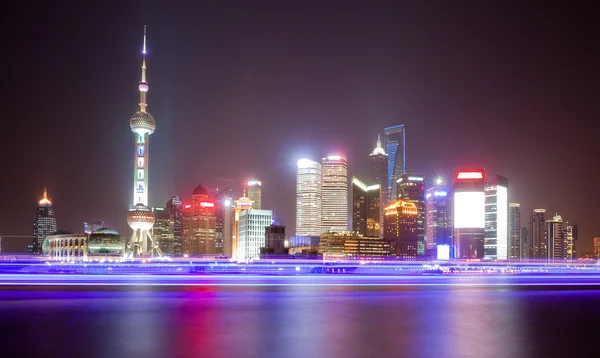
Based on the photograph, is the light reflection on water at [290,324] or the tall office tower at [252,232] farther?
the tall office tower at [252,232]

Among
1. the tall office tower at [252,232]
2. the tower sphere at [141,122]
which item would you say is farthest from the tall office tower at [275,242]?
the tall office tower at [252,232]

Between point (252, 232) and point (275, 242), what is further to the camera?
point (252, 232)

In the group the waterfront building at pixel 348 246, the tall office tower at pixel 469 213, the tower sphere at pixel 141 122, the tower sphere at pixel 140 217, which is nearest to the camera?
the tower sphere at pixel 141 122

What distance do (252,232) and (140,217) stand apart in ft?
135

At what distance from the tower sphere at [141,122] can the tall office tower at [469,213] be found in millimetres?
79122

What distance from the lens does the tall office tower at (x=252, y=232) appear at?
151500 millimetres

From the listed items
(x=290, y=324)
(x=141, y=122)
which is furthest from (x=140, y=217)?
(x=290, y=324)

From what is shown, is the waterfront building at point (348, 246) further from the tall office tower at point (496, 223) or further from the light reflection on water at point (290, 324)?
the light reflection on water at point (290, 324)

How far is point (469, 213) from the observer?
149750 mm

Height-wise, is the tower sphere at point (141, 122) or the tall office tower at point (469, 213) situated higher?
the tower sphere at point (141, 122)

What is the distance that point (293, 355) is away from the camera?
11.7 meters

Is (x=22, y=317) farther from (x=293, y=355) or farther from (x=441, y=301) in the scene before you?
(x=441, y=301)

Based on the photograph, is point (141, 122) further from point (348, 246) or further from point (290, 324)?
point (290, 324)

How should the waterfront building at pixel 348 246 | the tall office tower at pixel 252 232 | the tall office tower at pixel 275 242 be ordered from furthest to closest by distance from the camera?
the tall office tower at pixel 252 232
the waterfront building at pixel 348 246
the tall office tower at pixel 275 242
